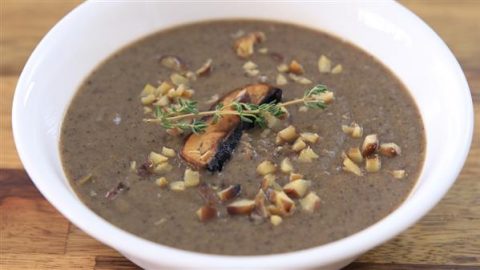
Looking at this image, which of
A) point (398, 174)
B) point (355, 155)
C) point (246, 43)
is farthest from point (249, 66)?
point (398, 174)

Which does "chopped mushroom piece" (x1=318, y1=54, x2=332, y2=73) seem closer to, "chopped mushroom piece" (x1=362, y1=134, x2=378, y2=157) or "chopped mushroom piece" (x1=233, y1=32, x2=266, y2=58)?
"chopped mushroom piece" (x1=233, y1=32, x2=266, y2=58)

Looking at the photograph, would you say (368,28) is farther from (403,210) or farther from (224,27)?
(403,210)

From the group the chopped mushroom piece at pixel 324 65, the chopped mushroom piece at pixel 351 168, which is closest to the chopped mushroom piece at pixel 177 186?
the chopped mushroom piece at pixel 351 168

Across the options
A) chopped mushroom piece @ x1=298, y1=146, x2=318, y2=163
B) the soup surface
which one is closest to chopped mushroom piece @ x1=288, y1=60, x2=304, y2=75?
the soup surface

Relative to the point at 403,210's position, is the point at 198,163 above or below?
below

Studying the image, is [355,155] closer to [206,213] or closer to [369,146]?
[369,146]

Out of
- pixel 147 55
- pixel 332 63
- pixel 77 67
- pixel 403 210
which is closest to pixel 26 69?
pixel 77 67

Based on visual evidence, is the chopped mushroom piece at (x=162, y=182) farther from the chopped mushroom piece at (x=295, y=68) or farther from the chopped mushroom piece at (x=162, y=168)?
the chopped mushroom piece at (x=295, y=68)
